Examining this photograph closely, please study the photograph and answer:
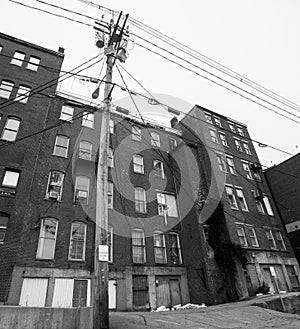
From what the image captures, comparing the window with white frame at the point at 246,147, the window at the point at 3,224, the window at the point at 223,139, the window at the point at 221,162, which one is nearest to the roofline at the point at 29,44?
the window at the point at 3,224

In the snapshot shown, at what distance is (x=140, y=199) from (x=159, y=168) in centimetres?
448

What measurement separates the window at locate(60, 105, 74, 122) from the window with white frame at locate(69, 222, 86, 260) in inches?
349

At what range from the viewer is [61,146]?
17922 mm

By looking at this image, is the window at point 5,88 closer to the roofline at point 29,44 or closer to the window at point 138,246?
the roofline at point 29,44

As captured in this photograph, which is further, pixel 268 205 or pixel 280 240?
pixel 268 205


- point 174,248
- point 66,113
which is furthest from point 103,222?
point 66,113

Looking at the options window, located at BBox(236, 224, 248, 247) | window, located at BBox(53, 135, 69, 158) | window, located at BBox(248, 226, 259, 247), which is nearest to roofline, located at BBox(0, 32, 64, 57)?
window, located at BBox(53, 135, 69, 158)

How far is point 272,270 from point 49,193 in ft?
59.4

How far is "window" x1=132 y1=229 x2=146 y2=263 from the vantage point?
16.5 m

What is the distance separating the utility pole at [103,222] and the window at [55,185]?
29.5ft

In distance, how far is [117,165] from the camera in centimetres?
1983

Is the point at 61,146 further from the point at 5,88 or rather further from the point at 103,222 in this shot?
the point at 103,222

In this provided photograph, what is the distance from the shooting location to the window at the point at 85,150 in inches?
717

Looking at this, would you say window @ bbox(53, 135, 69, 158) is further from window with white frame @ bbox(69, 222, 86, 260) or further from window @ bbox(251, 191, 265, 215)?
window @ bbox(251, 191, 265, 215)
